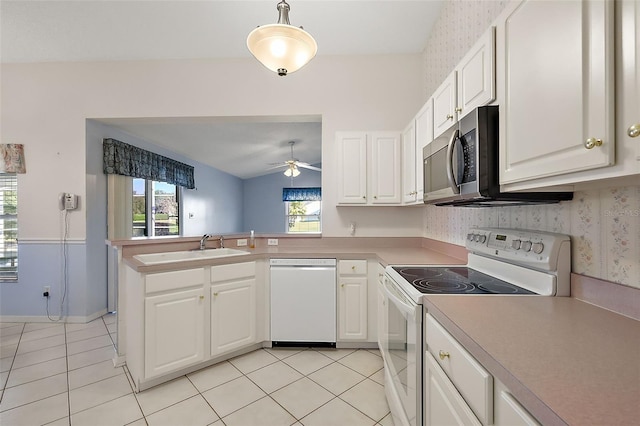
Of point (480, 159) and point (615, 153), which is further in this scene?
point (480, 159)

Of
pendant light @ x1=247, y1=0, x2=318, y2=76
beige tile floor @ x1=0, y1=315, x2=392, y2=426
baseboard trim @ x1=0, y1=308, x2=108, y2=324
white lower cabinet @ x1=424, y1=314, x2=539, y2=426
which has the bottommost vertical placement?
beige tile floor @ x1=0, y1=315, x2=392, y2=426

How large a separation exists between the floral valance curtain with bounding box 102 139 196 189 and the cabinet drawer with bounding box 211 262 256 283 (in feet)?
7.38

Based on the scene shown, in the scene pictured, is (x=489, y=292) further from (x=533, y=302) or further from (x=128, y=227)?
(x=128, y=227)

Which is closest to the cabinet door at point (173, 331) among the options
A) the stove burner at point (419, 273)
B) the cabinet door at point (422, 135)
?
the stove burner at point (419, 273)

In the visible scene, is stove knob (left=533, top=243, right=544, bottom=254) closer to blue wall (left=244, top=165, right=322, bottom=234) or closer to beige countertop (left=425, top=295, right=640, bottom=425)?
beige countertop (left=425, top=295, right=640, bottom=425)

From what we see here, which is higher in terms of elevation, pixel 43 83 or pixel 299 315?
pixel 43 83

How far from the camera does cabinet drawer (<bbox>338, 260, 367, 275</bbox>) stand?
8.07 feet

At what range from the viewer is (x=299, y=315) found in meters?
2.47

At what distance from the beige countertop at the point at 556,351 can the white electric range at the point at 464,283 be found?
0.35 feet

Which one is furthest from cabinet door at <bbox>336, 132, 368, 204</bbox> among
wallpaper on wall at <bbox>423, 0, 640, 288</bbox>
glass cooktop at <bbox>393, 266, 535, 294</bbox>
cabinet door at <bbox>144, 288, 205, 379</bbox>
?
cabinet door at <bbox>144, 288, 205, 379</bbox>

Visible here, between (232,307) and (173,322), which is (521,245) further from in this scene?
(173,322)

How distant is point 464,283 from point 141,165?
422 cm

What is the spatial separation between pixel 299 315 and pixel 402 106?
7.63 ft

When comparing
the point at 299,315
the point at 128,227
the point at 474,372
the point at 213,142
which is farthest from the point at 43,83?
the point at 474,372
